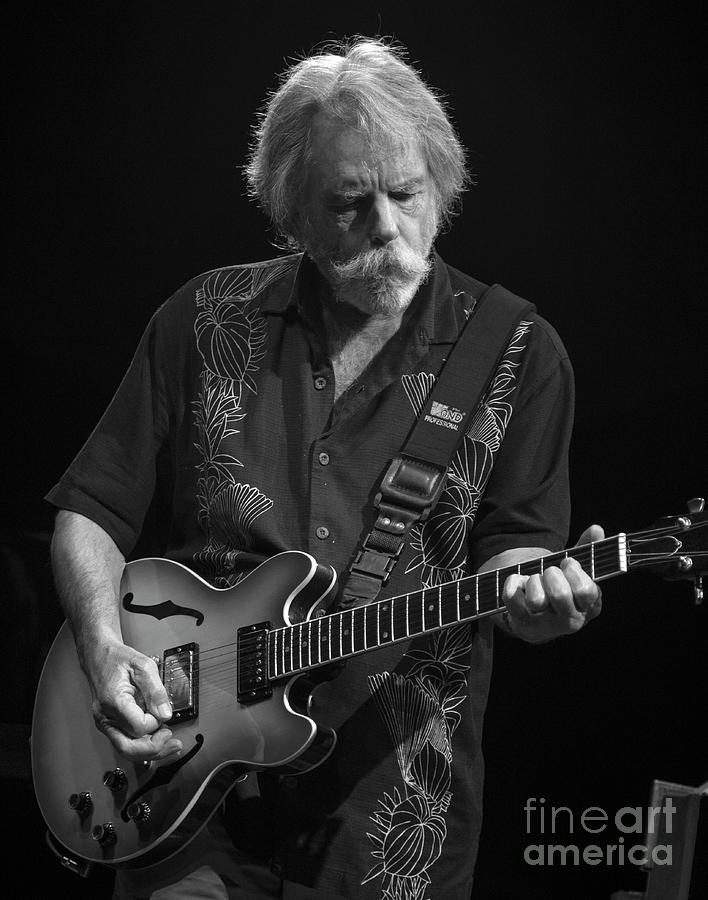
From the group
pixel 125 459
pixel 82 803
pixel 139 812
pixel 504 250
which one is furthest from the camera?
pixel 504 250

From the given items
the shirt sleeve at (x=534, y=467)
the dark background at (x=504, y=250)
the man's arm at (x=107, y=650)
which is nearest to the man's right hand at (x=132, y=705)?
the man's arm at (x=107, y=650)

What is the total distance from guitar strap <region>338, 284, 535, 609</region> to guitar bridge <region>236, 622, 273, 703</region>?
0.16m

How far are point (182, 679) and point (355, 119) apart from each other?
1209mm

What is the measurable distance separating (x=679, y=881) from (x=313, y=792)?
2.29 feet

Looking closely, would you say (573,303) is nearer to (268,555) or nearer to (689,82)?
(689,82)

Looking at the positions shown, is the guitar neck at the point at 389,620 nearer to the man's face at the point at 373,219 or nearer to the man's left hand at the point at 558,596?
the man's left hand at the point at 558,596

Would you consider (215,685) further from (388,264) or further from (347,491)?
(388,264)

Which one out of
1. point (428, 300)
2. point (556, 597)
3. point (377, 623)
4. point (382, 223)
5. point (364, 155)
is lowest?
→ point (377, 623)

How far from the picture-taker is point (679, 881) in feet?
6.58

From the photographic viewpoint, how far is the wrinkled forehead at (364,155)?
88.4 inches

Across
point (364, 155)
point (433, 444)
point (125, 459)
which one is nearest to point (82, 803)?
point (125, 459)

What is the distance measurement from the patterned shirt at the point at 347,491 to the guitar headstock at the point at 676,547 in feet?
1.20

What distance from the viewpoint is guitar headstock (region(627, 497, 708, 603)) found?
167 cm

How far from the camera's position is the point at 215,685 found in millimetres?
2039
